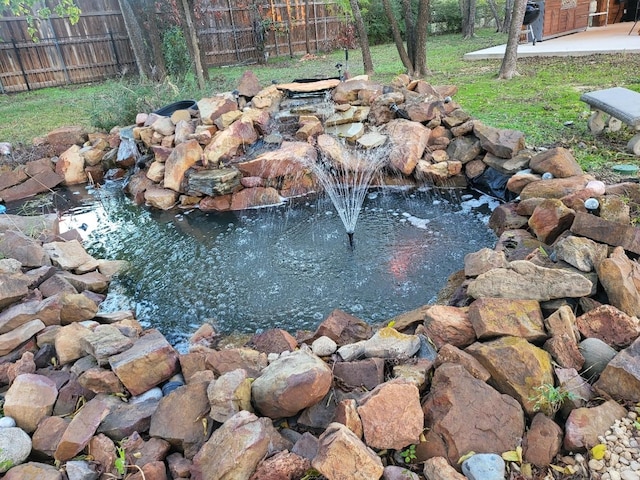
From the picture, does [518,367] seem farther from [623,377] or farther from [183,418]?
[183,418]

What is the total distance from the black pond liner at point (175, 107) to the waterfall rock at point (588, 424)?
21.7 feet

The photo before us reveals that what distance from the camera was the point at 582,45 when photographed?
10750 millimetres

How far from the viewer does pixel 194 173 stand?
589cm

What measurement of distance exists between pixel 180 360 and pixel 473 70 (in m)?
9.32

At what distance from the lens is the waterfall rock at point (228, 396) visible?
2078 mm

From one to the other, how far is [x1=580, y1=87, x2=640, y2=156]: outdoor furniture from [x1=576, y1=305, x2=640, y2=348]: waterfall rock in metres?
2.93

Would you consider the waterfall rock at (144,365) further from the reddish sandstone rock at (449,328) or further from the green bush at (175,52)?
the green bush at (175,52)

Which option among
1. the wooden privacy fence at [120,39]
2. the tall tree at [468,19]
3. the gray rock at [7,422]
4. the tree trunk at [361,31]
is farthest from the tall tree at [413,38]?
the gray rock at [7,422]

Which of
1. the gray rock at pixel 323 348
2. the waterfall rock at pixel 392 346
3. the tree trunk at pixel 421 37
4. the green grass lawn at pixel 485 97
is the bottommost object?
the gray rock at pixel 323 348

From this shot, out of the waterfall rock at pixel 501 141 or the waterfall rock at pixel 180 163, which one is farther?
the waterfall rock at pixel 180 163

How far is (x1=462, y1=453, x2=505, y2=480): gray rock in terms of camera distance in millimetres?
1770

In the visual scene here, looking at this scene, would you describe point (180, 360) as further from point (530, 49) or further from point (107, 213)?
point (530, 49)

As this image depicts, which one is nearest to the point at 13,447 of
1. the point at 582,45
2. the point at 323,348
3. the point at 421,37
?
the point at 323,348

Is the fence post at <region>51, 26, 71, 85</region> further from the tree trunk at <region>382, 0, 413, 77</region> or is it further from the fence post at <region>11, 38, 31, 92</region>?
the tree trunk at <region>382, 0, 413, 77</region>
